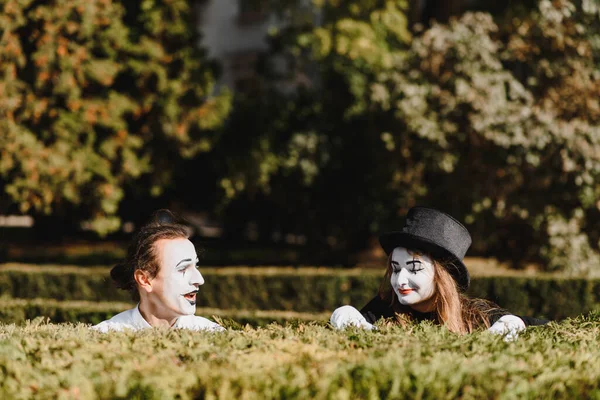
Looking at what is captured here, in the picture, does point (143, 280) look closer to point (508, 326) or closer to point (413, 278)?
point (413, 278)

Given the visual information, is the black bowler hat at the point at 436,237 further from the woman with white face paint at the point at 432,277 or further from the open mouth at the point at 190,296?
the open mouth at the point at 190,296

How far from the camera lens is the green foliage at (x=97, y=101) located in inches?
578

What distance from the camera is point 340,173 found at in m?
20.3

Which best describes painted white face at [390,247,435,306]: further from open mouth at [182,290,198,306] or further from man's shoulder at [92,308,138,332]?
man's shoulder at [92,308,138,332]

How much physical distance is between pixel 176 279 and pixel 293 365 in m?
1.58

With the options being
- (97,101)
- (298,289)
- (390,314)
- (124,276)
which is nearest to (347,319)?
(390,314)

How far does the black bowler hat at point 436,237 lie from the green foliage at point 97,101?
1117cm

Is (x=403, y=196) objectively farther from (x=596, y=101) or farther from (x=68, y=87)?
(x=68, y=87)

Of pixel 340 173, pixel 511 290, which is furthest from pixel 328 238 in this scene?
pixel 511 290

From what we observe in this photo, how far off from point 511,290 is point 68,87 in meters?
8.74

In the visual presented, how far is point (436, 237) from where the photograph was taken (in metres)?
4.68

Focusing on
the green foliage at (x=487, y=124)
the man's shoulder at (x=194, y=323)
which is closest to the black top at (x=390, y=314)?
the man's shoulder at (x=194, y=323)

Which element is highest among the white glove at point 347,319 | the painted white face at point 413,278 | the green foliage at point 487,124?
the green foliage at point 487,124

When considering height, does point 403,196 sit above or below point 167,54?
below
